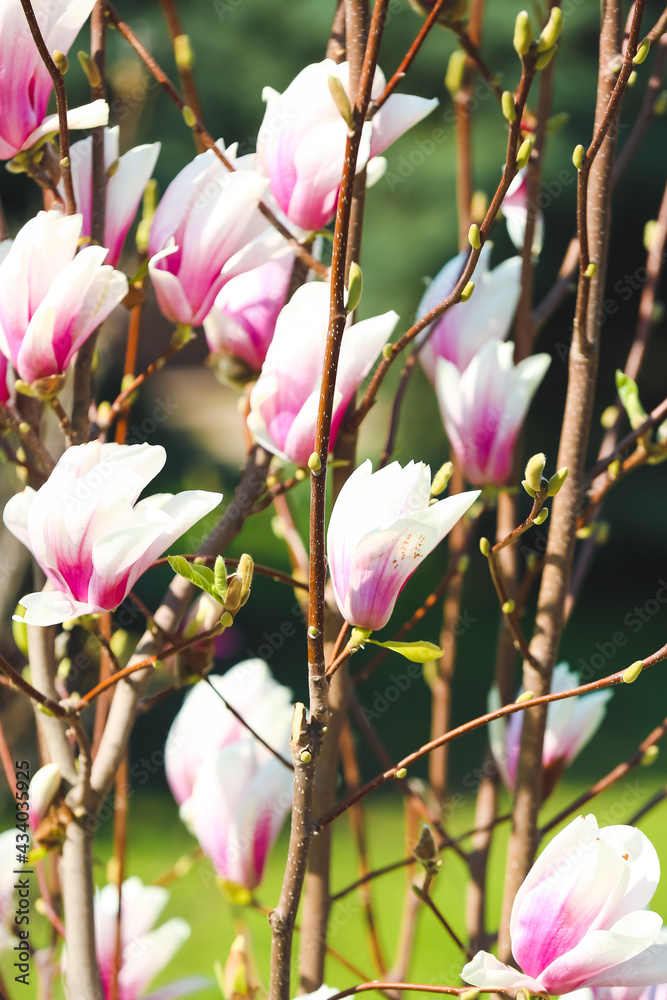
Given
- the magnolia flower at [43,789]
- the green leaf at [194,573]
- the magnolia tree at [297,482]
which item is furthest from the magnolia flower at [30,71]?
the magnolia flower at [43,789]

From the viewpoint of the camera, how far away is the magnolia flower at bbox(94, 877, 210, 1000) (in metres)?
0.59

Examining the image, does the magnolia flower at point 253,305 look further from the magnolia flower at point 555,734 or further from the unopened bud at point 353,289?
the magnolia flower at point 555,734

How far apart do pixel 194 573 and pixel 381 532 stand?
0.08 metres

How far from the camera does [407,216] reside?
13.0 feet

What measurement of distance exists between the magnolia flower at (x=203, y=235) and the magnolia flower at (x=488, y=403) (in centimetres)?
15

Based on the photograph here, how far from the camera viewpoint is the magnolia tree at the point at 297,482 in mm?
397

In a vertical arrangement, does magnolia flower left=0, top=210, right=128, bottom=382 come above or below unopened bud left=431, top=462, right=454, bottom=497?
above

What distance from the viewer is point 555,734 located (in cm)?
60

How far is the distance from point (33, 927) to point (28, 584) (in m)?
1.47

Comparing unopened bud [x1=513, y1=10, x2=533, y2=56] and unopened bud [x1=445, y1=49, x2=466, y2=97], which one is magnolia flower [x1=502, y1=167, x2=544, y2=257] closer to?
unopened bud [x1=445, y1=49, x2=466, y2=97]

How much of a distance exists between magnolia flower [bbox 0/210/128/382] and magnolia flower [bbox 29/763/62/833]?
0.68ft

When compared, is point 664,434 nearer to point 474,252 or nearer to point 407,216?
point 474,252

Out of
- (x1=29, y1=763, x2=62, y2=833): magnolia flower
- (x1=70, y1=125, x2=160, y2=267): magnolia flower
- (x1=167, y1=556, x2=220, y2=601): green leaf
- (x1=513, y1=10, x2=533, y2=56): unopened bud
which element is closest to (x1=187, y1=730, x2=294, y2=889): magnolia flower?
(x1=29, y1=763, x2=62, y2=833): magnolia flower

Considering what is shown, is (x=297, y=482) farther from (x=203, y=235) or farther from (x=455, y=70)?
(x=455, y=70)
